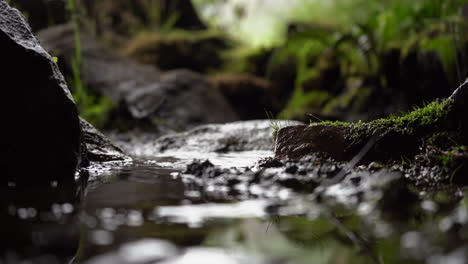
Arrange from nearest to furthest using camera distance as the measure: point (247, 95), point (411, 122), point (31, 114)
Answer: point (31, 114)
point (411, 122)
point (247, 95)

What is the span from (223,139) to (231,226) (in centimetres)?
365

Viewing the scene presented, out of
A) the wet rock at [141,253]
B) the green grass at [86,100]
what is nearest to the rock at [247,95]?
the green grass at [86,100]

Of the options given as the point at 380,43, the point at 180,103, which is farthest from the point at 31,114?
the point at 380,43

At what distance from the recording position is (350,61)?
8703mm

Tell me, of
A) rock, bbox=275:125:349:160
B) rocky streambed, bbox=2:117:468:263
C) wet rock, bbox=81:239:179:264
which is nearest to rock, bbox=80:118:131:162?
rocky streambed, bbox=2:117:468:263

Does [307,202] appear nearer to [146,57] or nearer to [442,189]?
[442,189]

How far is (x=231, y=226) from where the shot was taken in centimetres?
116

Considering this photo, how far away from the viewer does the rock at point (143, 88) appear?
7.77m

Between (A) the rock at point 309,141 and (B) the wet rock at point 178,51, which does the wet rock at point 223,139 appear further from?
(B) the wet rock at point 178,51

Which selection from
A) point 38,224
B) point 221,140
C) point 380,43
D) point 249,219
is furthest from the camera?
point 380,43

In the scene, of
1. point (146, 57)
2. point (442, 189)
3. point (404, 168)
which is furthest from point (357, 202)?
point (146, 57)

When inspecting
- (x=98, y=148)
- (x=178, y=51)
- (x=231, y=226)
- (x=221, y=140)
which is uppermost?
(x=178, y=51)

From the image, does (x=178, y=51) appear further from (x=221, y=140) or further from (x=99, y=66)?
(x=221, y=140)

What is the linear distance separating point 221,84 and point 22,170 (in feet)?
26.3
